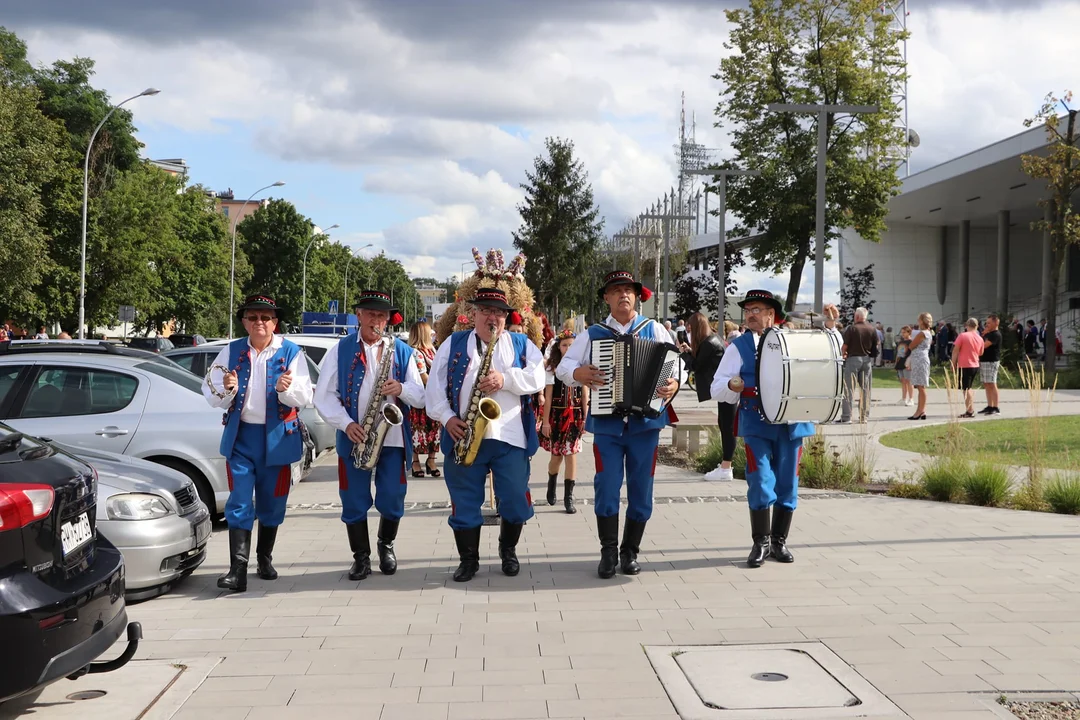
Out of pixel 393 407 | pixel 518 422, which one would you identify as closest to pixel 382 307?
pixel 393 407

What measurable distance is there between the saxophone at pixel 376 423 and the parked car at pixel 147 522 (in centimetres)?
111

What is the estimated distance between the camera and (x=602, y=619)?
6.13 meters

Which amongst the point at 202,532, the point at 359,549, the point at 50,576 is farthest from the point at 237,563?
the point at 50,576

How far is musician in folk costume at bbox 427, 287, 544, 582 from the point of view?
7008mm

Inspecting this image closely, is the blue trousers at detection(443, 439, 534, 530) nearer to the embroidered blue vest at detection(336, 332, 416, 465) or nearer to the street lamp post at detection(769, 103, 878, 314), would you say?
the embroidered blue vest at detection(336, 332, 416, 465)

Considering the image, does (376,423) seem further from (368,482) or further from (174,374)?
(174,374)

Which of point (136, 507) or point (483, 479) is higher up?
point (483, 479)

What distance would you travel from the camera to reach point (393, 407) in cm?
689

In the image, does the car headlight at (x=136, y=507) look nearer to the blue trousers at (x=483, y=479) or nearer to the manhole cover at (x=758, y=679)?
the blue trousers at (x=483, y=479)

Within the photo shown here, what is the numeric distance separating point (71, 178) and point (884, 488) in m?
45.8

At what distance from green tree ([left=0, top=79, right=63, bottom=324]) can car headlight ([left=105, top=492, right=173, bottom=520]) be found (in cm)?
3153

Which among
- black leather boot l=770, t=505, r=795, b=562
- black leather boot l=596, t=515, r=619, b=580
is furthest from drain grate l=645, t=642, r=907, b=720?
black leather boot l=770, t=505, r=795, b=562

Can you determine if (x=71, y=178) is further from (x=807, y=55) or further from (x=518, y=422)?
(x=518, y=422)

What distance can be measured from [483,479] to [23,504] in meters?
3.54
